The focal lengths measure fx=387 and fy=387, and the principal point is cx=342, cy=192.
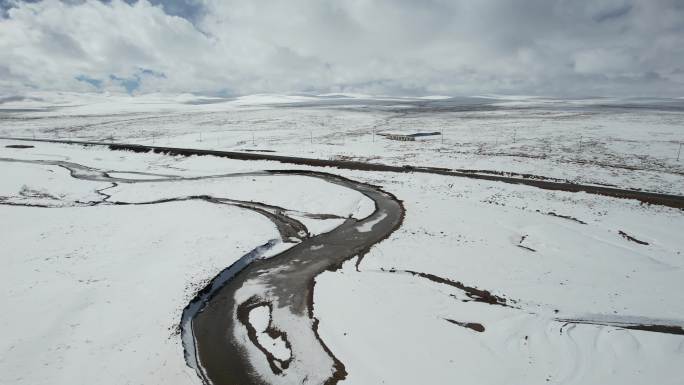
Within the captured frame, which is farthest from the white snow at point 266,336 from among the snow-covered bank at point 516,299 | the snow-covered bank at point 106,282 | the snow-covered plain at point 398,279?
the snow-covered bank at point 106,282

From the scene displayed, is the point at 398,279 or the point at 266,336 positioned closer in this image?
the point at 266,336

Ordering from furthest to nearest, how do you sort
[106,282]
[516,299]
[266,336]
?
1. [106,282]
2. [516,299]
3. [266,336]

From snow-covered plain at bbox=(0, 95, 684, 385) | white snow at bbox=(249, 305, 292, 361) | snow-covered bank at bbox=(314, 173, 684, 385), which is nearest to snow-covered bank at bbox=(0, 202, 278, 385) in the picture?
snow-covered plain at bbox=(0, 95, 684, 385)

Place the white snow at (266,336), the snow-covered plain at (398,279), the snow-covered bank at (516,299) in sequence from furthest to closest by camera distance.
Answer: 1. the white snow at (266,336)
2. the snow-covered plain at (398,279)
3. the snow-covered bank at (516,299)

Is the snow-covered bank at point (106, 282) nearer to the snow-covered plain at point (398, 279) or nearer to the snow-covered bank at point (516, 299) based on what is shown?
the snow-covered plain at point (398, 279)

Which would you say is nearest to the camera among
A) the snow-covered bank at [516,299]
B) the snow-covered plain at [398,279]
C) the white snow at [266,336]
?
the snow-covered bank at [516,299]

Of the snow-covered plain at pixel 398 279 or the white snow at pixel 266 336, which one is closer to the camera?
the snow-covered plain at pixel 398 279

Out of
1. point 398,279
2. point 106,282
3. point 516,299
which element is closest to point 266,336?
point 398,279

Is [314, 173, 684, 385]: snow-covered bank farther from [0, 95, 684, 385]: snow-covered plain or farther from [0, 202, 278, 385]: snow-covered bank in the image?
[0, 202, 278, 385]: snow-covered bank

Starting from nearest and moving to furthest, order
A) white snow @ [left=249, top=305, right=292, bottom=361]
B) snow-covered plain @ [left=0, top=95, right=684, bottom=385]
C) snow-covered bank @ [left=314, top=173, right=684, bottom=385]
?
1. snow-covered bank @ [left=314, top=173, right=684, bottom=385]
2. snow-covered plain @ [left=0, top=95, right=684, bottom=385]
3. white snow @ [left=249, top=305, right=292, bottom=361]

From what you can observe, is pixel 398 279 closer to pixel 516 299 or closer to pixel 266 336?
pixel 516 299

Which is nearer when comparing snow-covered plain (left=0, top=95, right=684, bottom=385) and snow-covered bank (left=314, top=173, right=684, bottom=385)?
snow-covered bank (left=314, top=173, right=684, bottom=385)

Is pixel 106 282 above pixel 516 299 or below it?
above
